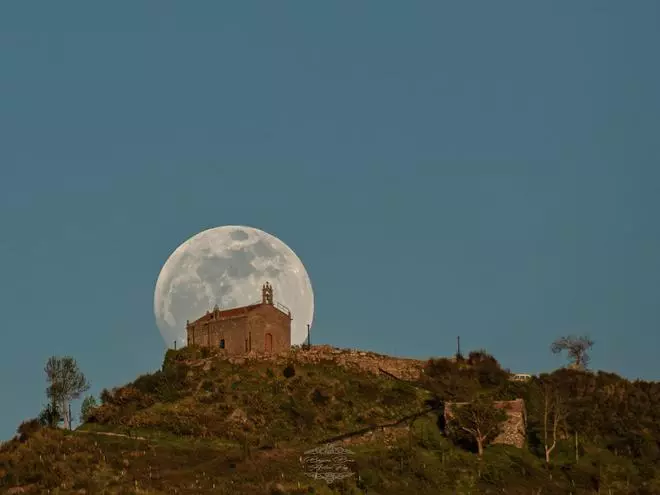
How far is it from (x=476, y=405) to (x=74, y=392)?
35279mm

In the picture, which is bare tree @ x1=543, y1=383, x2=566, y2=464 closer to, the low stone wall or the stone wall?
the low stone wall

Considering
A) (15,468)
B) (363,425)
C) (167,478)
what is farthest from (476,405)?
(15,468)

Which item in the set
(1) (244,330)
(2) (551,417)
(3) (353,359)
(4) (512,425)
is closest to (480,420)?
(4) (512,425)

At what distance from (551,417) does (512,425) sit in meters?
7.06

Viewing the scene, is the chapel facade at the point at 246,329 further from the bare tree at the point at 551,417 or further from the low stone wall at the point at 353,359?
the bare tree at the point at 551,417

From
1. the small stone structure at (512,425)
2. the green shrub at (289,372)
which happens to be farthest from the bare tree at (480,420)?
the green shrub at (289,372)

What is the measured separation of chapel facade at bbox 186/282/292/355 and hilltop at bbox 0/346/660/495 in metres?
2.22

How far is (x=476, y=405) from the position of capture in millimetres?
76312

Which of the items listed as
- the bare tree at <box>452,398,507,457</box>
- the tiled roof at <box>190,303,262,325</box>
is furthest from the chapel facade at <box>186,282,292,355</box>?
the bare tree at <box>452,398,507,457</box>

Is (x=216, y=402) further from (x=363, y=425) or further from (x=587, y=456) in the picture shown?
(x=587, y=456)

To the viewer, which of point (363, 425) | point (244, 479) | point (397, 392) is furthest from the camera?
point (397, 392)

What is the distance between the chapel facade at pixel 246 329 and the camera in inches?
3750

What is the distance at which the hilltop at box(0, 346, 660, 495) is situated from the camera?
64.9 m

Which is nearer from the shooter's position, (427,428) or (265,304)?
(427,428)
